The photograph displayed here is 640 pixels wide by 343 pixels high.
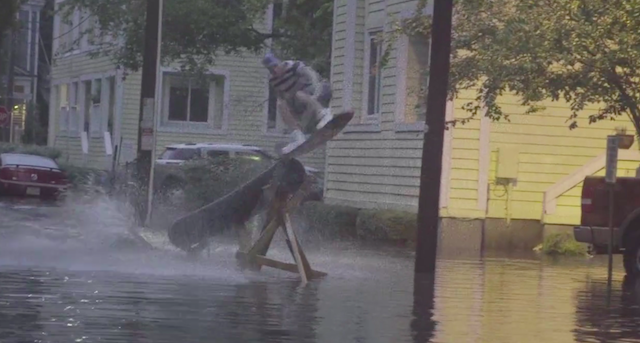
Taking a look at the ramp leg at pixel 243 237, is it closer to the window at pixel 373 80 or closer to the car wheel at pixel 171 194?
the car wheel at pixel 171 194

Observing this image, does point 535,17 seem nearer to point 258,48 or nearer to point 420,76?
point 420,76

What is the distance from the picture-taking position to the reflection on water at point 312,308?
37.5 feet

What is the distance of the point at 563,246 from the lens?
79.7 feet

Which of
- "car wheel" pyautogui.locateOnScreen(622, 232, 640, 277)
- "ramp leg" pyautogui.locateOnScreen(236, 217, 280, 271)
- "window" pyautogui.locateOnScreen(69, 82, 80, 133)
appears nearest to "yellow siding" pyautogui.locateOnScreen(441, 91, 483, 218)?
"car wheel" pyautogui.locateOnScreen(622, 232, 640, 277)

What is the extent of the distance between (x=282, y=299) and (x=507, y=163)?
441 inches

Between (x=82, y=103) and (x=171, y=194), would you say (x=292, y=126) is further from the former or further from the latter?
(x=82, y=103)

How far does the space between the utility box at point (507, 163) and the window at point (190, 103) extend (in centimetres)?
2025

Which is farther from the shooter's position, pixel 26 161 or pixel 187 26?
pixel 26 161

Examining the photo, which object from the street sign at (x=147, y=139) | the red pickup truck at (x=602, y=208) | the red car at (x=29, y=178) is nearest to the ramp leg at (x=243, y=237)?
the red pickup truck at (x=602, y=208)

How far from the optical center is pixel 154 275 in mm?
16094

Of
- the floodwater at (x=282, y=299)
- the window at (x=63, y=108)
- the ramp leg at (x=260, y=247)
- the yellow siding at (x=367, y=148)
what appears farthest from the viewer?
the window at (x=63, y=108)

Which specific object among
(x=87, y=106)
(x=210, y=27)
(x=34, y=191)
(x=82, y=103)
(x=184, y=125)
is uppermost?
(x=210, y=27)

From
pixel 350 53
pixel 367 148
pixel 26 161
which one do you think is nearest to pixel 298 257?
pixel 367 148

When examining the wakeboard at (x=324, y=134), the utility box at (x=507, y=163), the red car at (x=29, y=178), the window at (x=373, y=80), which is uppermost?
the window at (x=373, y=80)
